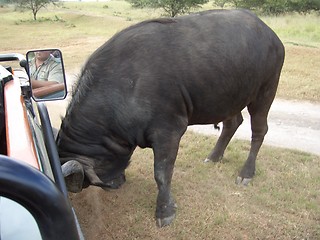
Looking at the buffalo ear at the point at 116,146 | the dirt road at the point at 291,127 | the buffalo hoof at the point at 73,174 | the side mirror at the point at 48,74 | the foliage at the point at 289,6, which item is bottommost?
the foliage at the point at 289,6

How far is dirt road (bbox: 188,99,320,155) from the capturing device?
6232 mm

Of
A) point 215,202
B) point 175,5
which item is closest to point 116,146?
point 215,202

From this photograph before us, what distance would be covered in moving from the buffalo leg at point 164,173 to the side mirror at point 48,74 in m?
1.03

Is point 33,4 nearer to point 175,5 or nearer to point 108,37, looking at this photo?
point 175,5

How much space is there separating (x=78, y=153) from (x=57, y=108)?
4.39 metres

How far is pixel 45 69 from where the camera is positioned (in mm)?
3307

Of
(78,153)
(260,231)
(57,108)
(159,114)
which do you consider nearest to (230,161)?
(260,231)

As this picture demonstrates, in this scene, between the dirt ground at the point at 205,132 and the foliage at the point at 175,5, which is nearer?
the dirt ground at the point at 205,132

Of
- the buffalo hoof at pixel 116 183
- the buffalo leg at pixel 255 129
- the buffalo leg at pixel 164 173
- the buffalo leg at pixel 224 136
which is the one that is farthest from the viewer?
the buffalo leg at pixel 224 136

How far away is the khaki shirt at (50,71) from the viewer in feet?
10.7

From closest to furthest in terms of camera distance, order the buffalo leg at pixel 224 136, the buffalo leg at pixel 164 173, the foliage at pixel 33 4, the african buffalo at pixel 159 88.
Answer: the african buffalo at pixel 159 88, the buffalo leg at pixel 164 173, the buffalo leg at pixel 224 136, the foliage at pixel 33 4

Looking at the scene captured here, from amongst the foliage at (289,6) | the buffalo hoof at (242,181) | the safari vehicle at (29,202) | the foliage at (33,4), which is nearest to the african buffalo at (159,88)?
the buffalo hoof at (242,181)

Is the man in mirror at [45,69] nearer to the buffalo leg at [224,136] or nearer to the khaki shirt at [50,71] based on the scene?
the khaki shirt at [50,71]

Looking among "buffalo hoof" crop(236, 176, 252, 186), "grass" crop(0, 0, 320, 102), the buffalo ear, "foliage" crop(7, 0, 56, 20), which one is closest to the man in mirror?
the buffalo ear
